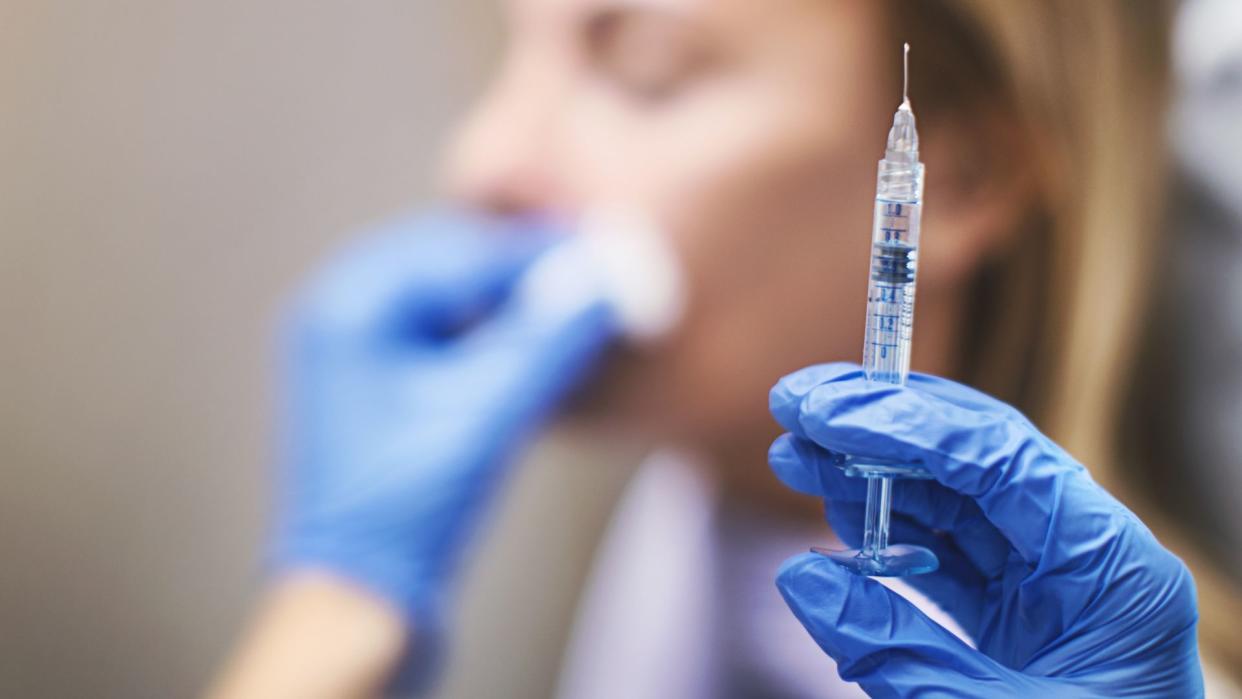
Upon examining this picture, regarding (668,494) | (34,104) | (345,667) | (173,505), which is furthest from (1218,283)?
(34,104)

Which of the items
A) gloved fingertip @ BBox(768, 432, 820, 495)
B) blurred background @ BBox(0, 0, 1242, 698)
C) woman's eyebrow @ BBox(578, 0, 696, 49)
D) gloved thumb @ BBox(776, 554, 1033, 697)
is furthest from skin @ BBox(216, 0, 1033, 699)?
gloved thumb @ BBox(776, 554, 1033, 697)

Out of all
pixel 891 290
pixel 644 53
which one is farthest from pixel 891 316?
pixel 644 53

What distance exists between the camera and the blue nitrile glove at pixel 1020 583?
0.75 m

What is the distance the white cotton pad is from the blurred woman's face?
0.07ft

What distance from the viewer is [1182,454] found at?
1.23 meters

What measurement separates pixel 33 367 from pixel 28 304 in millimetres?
62

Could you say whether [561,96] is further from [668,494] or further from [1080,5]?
[1080,5]

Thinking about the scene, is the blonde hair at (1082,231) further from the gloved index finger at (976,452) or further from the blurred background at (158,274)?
the blurred background at (158,274)

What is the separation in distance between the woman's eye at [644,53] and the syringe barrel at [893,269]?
37cm

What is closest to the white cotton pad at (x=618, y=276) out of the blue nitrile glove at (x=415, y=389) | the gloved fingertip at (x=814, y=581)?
the blue nitrile glove at (x=415, y=389)

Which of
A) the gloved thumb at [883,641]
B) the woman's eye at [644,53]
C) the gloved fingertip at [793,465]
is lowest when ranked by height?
the gloved thumb at [883,641]

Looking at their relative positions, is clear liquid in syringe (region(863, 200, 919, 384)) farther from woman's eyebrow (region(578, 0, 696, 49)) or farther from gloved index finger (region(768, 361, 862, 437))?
woman's eyebrow (region(578, 0, 696, 49))

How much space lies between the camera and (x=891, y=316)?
2.58ft

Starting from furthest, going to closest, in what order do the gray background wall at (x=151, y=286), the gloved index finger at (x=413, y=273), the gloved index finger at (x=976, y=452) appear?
the gloved index finger at (x=413, y=273), the gray background wall at (x=151, y=286), the gloved index finger at (x=976, y=452)
